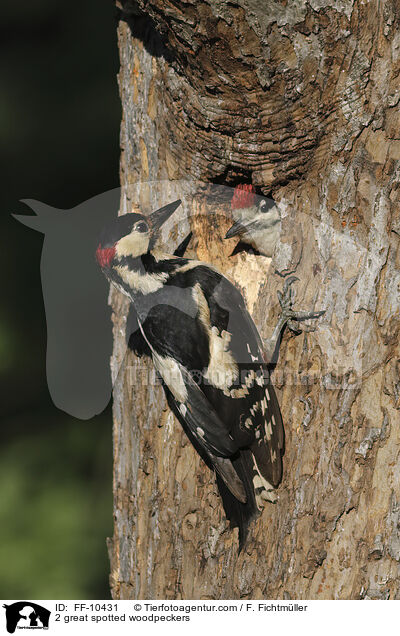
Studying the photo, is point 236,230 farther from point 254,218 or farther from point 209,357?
point 209,357

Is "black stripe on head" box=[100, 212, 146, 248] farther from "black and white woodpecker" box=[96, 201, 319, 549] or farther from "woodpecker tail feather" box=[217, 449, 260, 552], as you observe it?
"woodpecker tail feather" box=[217, 449, 260, 552]

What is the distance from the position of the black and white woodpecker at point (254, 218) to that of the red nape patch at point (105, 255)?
0.28 metres

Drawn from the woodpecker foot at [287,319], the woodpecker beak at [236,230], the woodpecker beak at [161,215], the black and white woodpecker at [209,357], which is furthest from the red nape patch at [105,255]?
the woodpecker foot at [287,319]

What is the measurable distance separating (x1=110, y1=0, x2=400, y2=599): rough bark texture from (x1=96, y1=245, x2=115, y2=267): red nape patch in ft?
0.58

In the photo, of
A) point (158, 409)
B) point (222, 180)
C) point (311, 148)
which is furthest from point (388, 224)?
point (158, 409)

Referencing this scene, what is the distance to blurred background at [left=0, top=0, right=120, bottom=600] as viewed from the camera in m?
2.44

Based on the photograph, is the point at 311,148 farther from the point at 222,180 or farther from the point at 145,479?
the point at 145,479

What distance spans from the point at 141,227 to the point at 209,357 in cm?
33

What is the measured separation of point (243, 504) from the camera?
55.6 inches

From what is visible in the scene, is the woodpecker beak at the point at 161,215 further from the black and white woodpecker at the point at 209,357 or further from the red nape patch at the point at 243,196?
the red nape patch at the point at 243,196

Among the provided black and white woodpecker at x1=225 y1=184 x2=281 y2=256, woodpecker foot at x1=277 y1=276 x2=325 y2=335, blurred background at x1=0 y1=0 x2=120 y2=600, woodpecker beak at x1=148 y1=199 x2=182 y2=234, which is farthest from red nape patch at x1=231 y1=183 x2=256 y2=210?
blurred background at x1=0 y1=0 x2=120 y2=600

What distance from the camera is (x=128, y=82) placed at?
163 cm

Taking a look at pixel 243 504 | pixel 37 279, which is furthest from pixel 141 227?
pixel 37 279

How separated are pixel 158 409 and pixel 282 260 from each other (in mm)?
469
